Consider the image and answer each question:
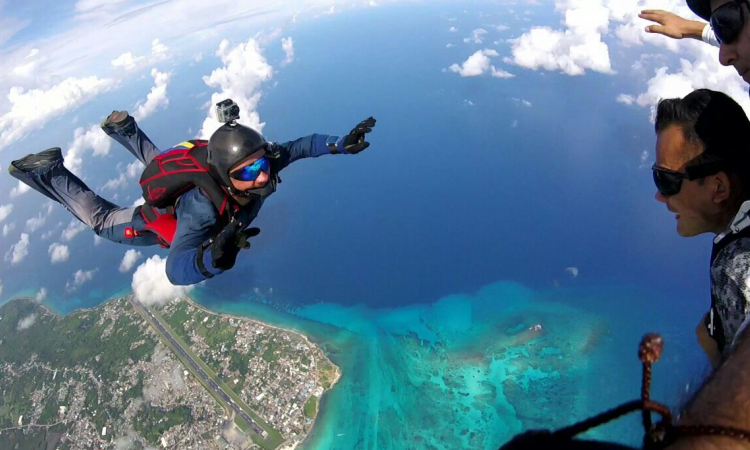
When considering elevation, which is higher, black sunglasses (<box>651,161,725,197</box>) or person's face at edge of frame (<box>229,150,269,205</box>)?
black sunglasses (<box>651,161,725,197</box>)

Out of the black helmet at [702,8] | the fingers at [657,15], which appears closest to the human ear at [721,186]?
the black helmet at [702,8]

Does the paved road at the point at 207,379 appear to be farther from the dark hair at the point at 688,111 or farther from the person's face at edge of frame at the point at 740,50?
the person's face at edge of frame at the point at 740,50

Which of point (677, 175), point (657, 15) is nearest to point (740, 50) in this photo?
point (677, 175)

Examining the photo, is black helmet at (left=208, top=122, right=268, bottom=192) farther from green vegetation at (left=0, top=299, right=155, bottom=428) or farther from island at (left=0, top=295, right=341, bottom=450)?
green vegetation at (left=0, top=299, right=155, bottom=428)

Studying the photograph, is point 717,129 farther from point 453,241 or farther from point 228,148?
point 453,241

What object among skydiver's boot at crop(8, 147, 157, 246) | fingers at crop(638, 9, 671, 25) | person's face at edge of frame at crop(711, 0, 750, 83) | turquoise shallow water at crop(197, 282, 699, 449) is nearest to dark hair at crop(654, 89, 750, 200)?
person's face at edge of frame at crop(711, 0, 750, 83)
